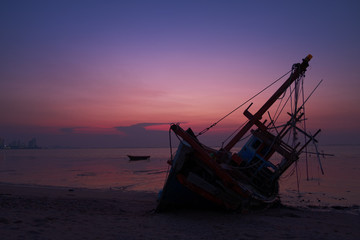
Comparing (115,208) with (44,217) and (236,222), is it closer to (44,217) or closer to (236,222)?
(44,217)

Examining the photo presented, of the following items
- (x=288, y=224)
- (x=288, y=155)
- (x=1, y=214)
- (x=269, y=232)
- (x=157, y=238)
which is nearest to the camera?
(x=157, y=238)

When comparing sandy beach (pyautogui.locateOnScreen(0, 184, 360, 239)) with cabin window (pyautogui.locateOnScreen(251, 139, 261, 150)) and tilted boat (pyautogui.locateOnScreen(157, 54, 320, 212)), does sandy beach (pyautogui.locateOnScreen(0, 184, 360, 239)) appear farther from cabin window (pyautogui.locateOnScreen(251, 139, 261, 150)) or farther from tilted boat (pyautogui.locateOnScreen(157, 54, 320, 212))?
Result: cabin window (pyautogui.locateOnScreen(251, 139, 261, 150))

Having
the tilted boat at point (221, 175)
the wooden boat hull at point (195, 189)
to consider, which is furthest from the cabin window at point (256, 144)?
the wooden boat hull at point (195, 189)

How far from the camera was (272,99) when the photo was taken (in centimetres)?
1581

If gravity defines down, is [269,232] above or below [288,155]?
below

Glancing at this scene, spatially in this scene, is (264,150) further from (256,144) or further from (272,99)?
(272,99)

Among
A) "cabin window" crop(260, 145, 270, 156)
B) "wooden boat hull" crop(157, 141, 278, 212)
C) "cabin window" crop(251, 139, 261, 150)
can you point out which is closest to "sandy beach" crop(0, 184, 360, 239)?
"wooden boat hull" crop(157, 141, 278, 212)

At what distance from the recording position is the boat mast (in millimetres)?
15336

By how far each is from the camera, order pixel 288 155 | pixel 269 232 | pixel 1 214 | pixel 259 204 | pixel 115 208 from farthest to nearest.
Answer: pixel 288 155 → pixel 115 208 → pixel 259 204 → pixel 1 214 → pixel 269 232

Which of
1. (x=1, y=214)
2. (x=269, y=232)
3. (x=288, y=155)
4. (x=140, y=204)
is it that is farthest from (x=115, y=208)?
(x=288, y=155)

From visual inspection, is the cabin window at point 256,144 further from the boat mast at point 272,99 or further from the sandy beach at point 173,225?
the sandy beach at point 173,225

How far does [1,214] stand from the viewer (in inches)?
366

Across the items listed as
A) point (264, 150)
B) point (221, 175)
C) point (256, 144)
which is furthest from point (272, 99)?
point (221, 175)

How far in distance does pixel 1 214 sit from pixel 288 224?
30.8 feet
